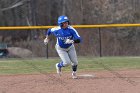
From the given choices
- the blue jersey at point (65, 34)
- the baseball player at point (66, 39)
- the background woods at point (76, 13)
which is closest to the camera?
the baseball player at point (66, 39)

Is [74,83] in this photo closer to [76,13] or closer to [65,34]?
[65,34]

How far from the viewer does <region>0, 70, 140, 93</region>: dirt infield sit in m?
10.3

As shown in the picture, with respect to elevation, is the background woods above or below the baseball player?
below

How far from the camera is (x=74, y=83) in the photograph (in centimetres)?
1144

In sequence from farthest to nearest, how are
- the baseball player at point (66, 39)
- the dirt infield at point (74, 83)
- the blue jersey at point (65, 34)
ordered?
the blue jersey at point (65, 34), the baseball player at point (66, 39), the dirt infield at point (74, 83)

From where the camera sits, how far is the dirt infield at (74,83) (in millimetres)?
10344

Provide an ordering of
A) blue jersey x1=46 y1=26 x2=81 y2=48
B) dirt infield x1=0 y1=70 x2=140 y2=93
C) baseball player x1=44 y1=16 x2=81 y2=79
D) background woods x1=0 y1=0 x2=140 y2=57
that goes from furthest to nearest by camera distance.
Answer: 1. background woods x1=0 y1=0 x2=140 y2=57
2. blue jersey x1=46 y1=26 x2=81 y2=48
3. baseball player x1=44 y1=16 x2=81 y2=79
4. dirt infield x1=0 y1=70 x2=140 y2=93

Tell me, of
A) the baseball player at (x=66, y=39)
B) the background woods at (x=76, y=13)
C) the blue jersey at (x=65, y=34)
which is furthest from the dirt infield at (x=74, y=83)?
the background woods at (x=76, y=13)

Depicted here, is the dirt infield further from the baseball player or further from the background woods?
the background woods

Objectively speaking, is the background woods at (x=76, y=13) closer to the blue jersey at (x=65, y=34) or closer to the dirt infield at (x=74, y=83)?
the dirt infield at (x=74, y=83)

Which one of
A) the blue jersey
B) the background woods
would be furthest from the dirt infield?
the background woods

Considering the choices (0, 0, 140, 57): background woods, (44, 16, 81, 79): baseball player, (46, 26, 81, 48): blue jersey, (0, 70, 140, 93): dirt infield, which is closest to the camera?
(0, 70, 140, 93): dirt infield

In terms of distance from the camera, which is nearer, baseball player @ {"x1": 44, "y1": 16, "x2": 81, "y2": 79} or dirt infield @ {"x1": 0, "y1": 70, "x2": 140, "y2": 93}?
A: dirt infield @ {"x1": 0, "y1": 70, "x2": 140, "y2": 93}

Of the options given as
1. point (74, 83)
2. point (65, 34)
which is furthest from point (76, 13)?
point (74, 83)
